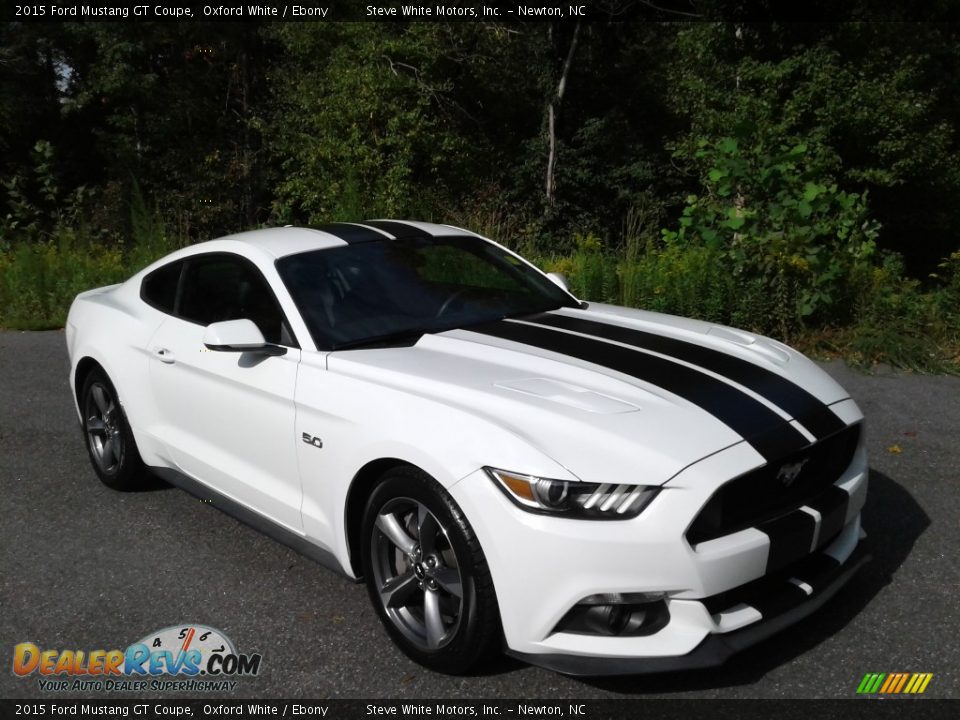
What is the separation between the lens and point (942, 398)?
693 centimetres

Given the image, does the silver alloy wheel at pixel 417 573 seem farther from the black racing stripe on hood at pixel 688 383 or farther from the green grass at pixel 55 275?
the green grass at pixel 55 275

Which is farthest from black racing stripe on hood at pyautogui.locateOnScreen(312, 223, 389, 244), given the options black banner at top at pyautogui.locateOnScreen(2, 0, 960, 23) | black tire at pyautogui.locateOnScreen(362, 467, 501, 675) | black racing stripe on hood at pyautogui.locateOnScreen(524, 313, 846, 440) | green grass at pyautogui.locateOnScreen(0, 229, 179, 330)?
black banner at top at pyautogui.locateOnScreen(2, 0, 960, 23)

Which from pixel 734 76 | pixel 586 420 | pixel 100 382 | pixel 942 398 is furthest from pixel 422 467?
pixel 734 76

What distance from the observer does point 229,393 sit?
13.6ft

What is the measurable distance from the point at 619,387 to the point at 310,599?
1654 millimetres

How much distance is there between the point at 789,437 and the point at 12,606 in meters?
3.30

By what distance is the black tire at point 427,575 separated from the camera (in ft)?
10.1

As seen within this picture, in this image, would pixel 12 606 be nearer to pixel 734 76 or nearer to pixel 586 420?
pixel 586 420

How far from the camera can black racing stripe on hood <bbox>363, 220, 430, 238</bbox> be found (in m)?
4.86

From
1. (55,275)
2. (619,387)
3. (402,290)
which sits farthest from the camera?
(55,275)

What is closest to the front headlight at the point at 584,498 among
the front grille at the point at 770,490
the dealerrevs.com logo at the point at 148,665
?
the front grille at the point at 770,490
